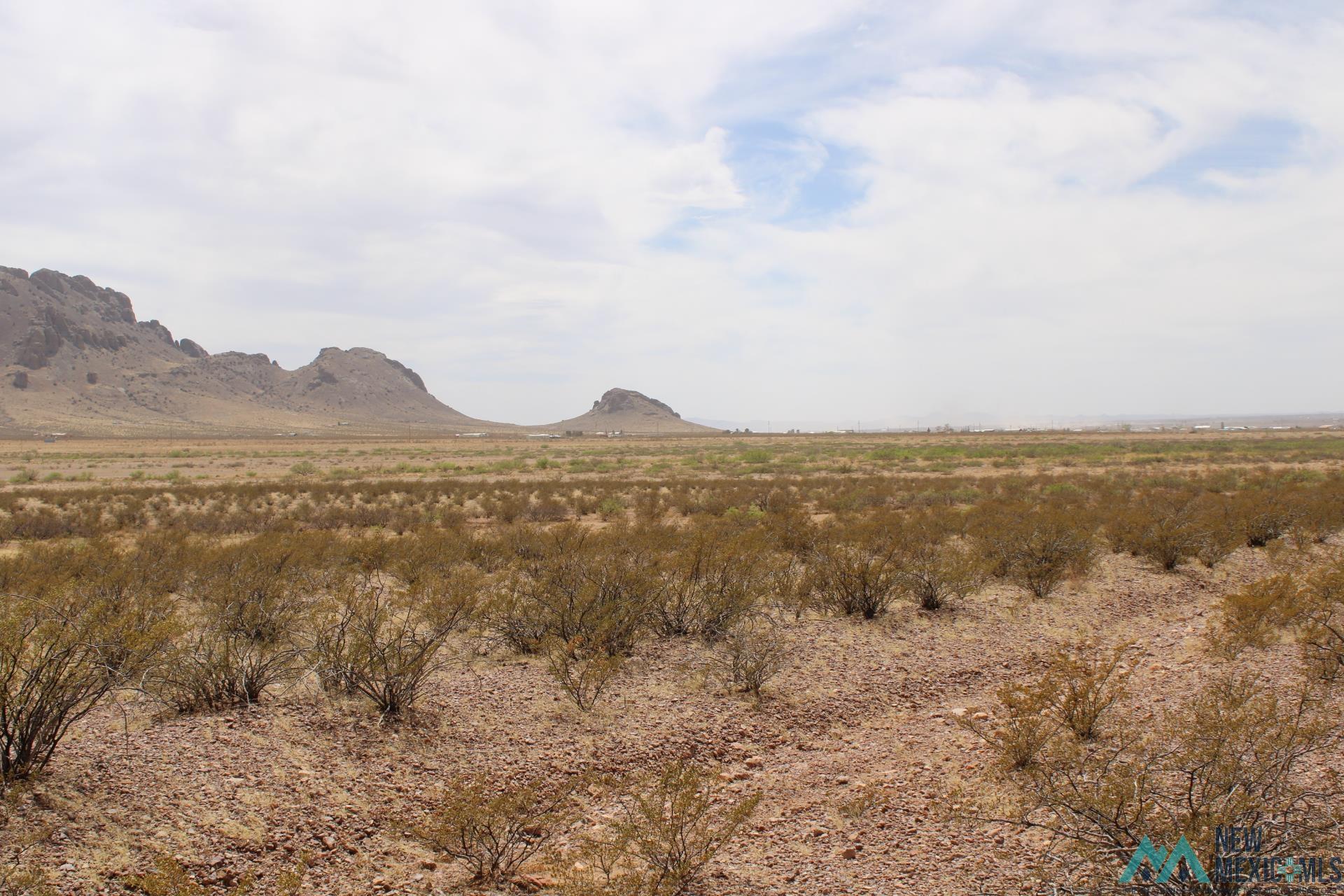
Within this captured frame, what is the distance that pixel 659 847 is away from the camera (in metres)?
4.85

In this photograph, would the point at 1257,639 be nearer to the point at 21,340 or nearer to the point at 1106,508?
the point at 1106,508

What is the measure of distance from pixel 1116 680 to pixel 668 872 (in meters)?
5.39

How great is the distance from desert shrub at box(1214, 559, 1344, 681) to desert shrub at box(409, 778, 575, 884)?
780 centimetres

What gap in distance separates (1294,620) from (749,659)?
6.87 meters

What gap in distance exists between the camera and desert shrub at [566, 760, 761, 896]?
4625 mm

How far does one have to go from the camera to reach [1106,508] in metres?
19.4

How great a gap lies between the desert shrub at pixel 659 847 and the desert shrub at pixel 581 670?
2.07m

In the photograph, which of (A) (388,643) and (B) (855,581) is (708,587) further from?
(A) (388,643)

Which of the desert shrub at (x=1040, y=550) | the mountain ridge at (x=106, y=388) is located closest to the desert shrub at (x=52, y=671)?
the desert shrub at (x=1040, y=550)

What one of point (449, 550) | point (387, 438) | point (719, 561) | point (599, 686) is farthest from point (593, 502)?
point (387, 438)

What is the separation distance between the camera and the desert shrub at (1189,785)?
429cm

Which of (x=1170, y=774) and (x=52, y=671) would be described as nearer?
(x=1170, y=774)

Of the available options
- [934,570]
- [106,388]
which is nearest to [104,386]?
[106,388]

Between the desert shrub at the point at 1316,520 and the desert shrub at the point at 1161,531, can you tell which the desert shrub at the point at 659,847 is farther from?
the desert shrub at the point at 1316,520
